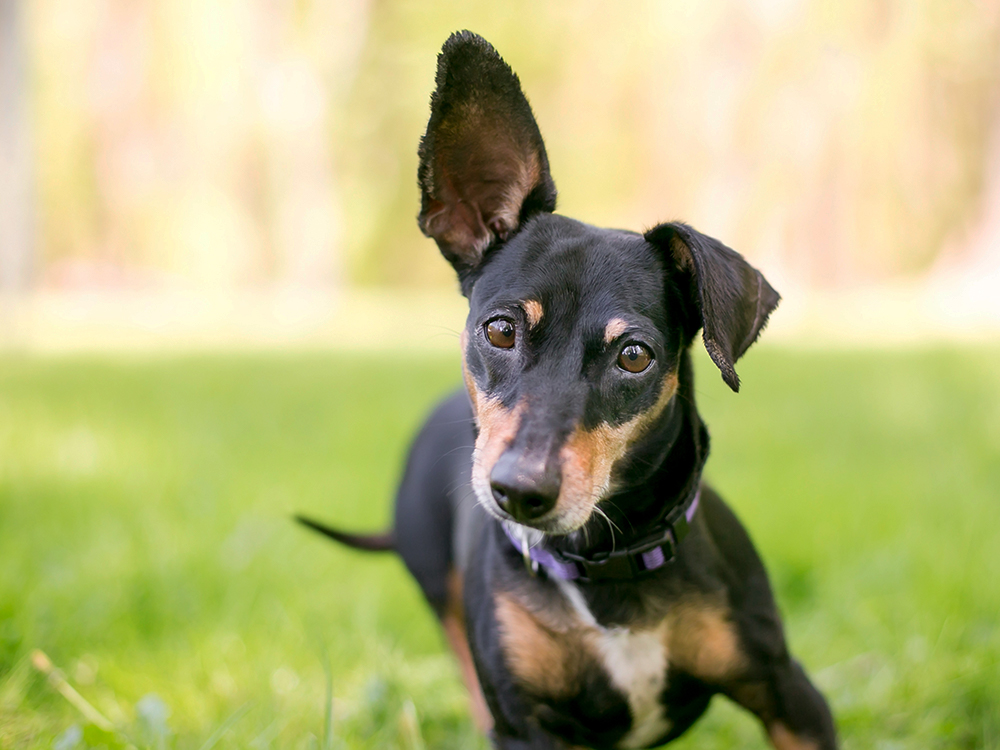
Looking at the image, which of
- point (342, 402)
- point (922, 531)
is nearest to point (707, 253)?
point (922, 531)

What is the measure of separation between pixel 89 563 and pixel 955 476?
4784 millimetres

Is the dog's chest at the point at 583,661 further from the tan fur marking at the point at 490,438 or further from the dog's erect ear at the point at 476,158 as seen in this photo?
the dog's erect ear at the point at 476,158

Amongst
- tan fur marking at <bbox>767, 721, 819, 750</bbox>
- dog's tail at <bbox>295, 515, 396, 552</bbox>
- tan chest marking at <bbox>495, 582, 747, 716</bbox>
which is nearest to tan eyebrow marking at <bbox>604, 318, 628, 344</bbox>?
tan chest marking at <bbox>495, 582, 747, 716</bbox>

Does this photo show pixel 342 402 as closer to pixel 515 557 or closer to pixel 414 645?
pixel 414 645

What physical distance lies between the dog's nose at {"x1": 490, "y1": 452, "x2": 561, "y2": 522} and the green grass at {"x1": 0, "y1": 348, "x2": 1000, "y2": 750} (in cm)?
86

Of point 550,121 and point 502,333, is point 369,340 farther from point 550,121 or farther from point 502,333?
point 550,121

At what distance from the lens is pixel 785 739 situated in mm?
2279

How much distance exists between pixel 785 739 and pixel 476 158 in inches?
67.9

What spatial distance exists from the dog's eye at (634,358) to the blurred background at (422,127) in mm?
8748

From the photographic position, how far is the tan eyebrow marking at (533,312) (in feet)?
7.20

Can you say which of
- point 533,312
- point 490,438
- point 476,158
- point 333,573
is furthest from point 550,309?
point 333,573

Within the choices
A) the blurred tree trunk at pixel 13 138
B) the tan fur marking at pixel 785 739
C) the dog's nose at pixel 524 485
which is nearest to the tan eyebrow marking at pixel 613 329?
the dog's nose at pixel 524 485

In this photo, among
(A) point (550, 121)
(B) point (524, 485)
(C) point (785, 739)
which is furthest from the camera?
(A) point (550, 121)

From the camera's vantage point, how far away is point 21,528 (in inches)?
177
